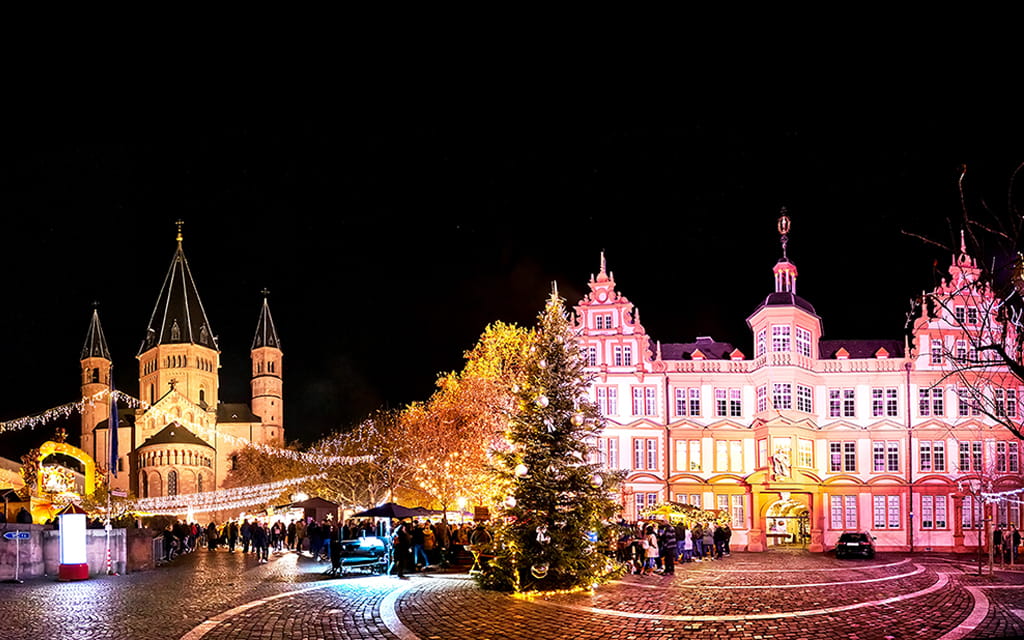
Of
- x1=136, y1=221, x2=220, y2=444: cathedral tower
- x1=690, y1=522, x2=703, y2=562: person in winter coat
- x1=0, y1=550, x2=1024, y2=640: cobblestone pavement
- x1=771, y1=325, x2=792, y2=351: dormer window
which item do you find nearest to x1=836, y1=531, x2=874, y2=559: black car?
x1=690, y1=522, x2=703, y2=562: person in winter coat

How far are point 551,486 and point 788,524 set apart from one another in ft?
160

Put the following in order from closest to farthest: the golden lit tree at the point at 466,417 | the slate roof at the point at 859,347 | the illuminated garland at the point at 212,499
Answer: the golden lit tree at the point at 466,417
the slate roof at the point at 859,347
the illuminated garland at the point at 212,499

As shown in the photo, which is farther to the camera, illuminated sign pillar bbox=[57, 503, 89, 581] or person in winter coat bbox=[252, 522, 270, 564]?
person in winter coat bbox=[252, 522, 270, 564]

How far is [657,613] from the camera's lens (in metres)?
19.1

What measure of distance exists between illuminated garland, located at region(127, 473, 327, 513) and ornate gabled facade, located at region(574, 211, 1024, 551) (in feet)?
148

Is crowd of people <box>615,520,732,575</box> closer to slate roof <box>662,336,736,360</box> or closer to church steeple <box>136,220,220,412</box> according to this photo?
slate roof <box>662,336,736,360</box>

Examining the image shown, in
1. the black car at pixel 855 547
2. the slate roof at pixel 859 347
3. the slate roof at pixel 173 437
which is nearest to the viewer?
the black car at pixel 855 547

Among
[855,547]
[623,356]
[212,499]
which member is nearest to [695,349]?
[623,356]

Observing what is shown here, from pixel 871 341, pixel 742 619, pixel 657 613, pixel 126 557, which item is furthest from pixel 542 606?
pixel 871 341

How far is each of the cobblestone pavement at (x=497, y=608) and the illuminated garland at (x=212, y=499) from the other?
70.4 m

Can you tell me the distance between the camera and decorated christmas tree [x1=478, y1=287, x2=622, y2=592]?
23016mm

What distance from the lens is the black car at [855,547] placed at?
43750 mm

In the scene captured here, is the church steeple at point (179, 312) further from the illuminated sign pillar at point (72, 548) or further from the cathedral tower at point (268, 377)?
the illuminated sign pillar at point (72, 548)

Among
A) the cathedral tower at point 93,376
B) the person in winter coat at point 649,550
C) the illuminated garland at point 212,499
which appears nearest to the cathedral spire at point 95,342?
the cathedral tower at point 93,376
